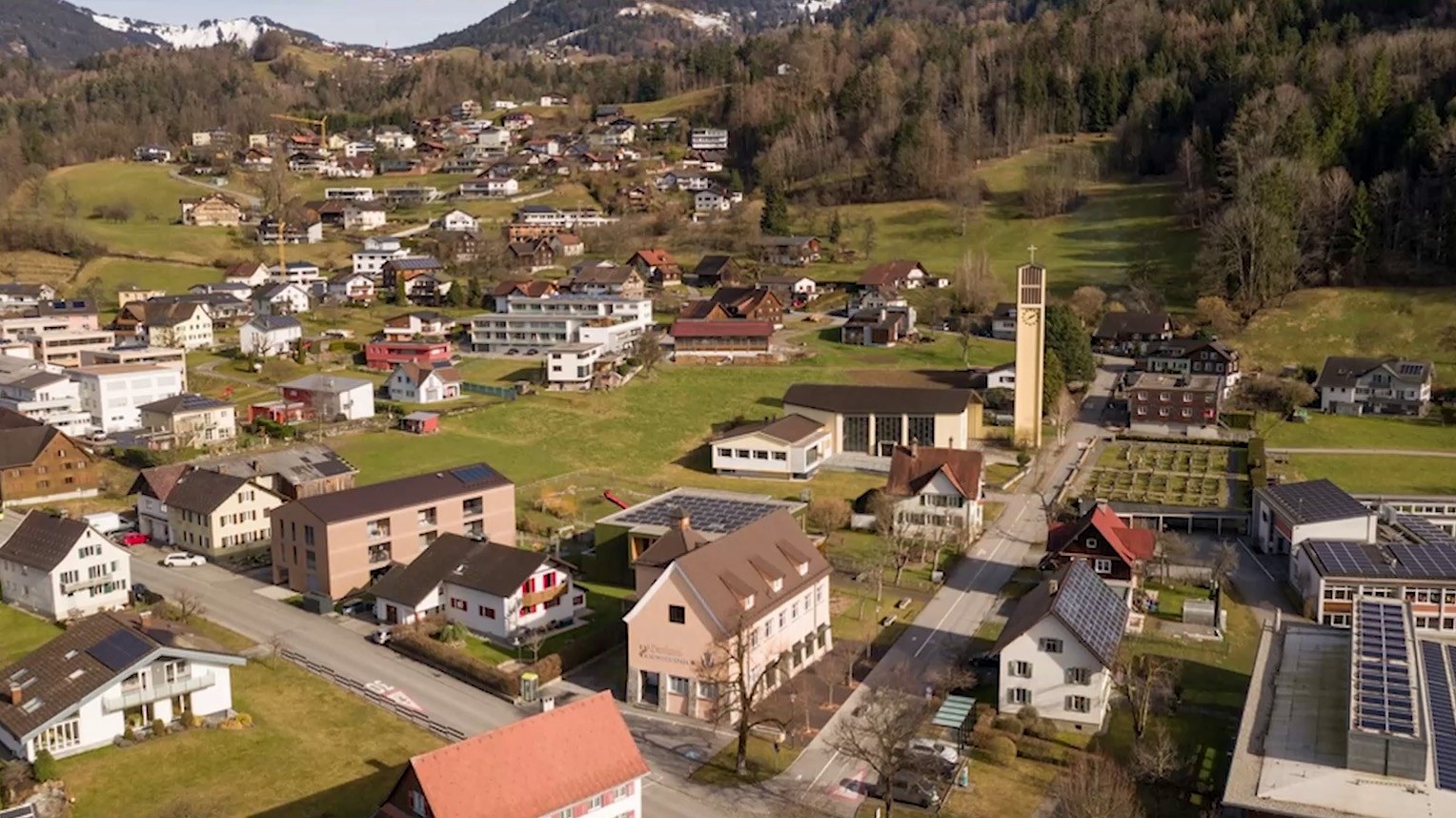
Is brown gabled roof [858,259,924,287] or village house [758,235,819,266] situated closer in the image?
brown gabled roof [858,259,924,287]

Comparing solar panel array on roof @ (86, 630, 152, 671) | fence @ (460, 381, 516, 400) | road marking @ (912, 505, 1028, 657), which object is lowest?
road marking @ (912, 505, 1028, 657)

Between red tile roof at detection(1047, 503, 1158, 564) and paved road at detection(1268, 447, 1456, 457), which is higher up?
red tile roof at detection(1047, 503, 1158, 564)

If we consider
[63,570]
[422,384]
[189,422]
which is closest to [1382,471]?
[422,384]

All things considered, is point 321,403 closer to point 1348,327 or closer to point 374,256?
point 374,256

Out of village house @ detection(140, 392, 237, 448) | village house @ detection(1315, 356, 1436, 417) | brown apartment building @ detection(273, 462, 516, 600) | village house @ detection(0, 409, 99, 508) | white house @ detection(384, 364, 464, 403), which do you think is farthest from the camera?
white house @ detection(384, 364, 464, 403)

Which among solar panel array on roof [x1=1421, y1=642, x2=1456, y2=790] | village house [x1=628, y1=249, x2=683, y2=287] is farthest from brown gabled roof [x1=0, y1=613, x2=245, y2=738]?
village house [x1=628, y1=249, x2=683, y2=287]

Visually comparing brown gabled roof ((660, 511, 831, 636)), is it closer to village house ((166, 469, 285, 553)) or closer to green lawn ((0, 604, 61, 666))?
green lawn ((0, 604, 61, 666))

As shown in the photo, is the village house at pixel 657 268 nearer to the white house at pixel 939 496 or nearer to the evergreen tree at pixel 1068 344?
the evergreen tree at pixel 1068 344
